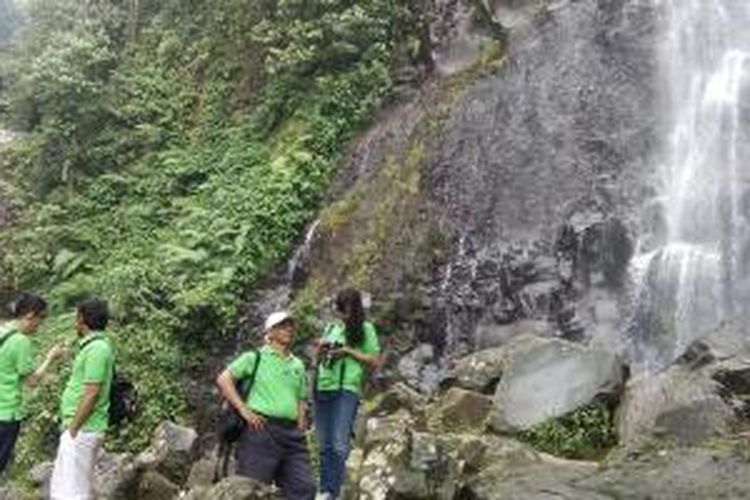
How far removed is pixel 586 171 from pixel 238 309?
5194 millimetres

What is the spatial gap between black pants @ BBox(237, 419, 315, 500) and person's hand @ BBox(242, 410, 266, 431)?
0.03 metres

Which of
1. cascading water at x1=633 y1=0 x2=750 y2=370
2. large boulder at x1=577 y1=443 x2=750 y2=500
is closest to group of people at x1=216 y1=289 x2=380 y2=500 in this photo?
large boulder at x1=577 y1=443 x2=750 y2=500

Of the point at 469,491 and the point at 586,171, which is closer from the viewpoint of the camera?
the point at 469,491

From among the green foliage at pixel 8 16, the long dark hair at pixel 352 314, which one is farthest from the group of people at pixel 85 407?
the green foliage at pixel 8 16

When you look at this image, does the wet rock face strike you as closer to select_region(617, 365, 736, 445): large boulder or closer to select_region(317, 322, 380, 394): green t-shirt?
select_region(617, 365, 736, 445): large boulder

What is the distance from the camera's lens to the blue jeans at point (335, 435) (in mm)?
9141

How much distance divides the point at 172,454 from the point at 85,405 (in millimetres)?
4090

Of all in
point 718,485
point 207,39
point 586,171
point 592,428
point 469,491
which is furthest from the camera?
point 207,39

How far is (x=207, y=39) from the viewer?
23641 millimetres

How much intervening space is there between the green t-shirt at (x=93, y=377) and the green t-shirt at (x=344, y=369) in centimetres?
162

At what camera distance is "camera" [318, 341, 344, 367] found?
9172 mm

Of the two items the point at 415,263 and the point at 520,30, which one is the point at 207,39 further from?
the point at 415,263

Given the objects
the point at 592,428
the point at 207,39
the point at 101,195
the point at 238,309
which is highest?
the point at 207,39

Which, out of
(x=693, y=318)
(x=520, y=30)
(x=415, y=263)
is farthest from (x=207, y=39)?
(x=693, y=318)
